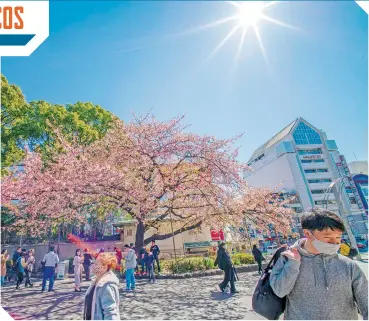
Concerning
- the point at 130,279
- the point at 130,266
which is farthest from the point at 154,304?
the point at 130,279

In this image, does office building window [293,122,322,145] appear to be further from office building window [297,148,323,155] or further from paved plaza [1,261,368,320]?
paved plaza [1,261,368,320]

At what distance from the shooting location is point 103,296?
2934mm

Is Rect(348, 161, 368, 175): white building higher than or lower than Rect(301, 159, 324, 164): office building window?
lower

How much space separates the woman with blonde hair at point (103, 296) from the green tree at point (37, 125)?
1430cm

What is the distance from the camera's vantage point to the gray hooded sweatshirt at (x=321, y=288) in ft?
6.42

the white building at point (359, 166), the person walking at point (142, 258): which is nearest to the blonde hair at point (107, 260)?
the person walking at point (142, 258)

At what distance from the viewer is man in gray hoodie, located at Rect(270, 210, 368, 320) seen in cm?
196

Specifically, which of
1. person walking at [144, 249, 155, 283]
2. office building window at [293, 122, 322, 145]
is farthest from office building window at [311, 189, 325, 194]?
person walking at [144, 249, 155, 283]

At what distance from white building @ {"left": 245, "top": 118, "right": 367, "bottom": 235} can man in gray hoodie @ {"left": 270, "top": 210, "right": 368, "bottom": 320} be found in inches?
2066

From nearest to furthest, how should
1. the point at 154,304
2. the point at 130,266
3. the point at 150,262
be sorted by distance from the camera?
the point at 154,304, the point at 130,266, the point at 150,262

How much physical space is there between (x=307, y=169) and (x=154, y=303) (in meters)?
57.4

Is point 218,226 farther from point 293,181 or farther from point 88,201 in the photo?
point 293,181

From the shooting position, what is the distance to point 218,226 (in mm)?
15336

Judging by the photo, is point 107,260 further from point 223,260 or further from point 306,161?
point 306,161
